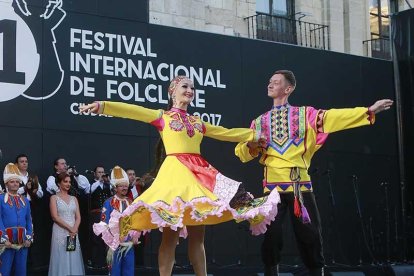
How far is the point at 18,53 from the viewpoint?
397 inches

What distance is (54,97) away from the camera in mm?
10359

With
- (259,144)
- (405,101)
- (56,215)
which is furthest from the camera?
(405,101)

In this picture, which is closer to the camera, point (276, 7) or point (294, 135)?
point (294, 135)

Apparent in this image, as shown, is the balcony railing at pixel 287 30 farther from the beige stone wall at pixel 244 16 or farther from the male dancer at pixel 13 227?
the male dancer at pixel 13 227

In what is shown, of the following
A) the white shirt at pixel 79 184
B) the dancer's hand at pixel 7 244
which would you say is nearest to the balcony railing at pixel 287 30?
the white shirt at pixel 79 184

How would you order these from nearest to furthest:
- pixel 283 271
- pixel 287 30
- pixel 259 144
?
pixel 259 144 → pixel 283 271 → pixel 287 30

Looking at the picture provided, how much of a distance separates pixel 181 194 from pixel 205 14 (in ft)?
29.1

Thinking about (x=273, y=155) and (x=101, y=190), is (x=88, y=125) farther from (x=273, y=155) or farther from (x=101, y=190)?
(x=273, y=155)

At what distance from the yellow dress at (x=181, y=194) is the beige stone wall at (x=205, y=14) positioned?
735 cm

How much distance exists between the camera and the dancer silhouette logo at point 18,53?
9.98m

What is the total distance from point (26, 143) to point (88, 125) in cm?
95

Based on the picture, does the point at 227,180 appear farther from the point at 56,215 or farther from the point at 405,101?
the point at 405,101

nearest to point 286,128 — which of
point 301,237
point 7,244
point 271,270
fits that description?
point 301,237

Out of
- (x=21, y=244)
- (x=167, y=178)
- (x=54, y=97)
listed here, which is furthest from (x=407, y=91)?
(x=167, y=178)
